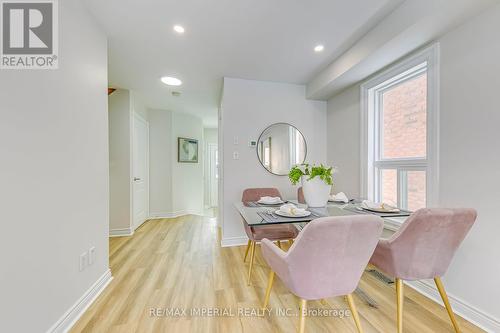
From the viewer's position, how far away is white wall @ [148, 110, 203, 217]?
4207mm

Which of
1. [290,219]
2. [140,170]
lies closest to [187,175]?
[140,170]

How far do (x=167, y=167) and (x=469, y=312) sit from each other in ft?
14.8

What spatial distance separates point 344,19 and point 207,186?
5.20 meters

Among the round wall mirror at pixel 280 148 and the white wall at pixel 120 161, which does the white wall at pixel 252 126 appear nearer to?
the round wall mirror at pixel 280 148

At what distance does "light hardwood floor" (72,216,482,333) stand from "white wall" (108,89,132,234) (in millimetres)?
766

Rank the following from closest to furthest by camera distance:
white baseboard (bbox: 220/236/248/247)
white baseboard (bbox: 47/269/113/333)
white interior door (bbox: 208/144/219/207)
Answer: white baseboard (bbox: 47/269/113/333) → white baseboard (bbox: 220/236/248/247) → white interior door (bbox: 208/144/219/207)

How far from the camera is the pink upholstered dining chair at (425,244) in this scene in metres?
1.12

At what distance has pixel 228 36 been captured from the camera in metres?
1.93

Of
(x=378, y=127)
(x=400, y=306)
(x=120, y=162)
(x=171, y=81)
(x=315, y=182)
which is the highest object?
(x=171, y=81)

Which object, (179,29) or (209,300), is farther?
(179,29)

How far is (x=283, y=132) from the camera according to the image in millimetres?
3033

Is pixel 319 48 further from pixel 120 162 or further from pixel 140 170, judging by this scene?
pixel 140 170

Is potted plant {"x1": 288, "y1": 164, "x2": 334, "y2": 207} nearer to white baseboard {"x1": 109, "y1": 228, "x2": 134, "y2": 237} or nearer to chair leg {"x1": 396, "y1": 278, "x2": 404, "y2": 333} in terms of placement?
chair leg {"x1": 396, "y1": 278, "x2": 404, "y2": 333}

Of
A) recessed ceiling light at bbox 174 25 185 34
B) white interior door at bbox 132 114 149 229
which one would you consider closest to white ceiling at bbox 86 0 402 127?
recessed ceiling light at bbox 174 25 185 34
